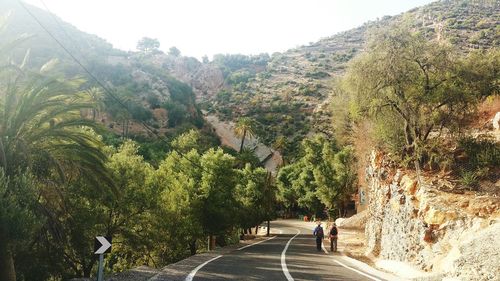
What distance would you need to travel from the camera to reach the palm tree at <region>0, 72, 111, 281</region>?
12.0 m

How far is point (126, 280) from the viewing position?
12.4 metres

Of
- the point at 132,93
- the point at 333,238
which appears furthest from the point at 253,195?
the point at 132,93

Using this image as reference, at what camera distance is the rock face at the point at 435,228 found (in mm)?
10327

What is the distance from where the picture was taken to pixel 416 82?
21094mm

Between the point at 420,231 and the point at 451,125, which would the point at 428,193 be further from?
the point at 451,125

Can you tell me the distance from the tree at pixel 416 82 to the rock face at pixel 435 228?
2.80m

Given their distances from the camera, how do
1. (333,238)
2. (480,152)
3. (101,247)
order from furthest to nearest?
(333,238)
(480,152)
(101,247)

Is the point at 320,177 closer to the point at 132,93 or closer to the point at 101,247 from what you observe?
the point at 132,93

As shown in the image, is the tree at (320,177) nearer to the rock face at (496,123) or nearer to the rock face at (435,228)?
the rock face at (496,123)

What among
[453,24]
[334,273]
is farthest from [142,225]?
[453,24]

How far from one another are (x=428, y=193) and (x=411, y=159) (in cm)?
421

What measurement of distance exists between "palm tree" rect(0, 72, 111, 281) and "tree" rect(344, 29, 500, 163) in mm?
14345

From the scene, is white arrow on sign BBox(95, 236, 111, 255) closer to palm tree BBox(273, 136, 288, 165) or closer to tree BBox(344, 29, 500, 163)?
tree BBox(344, 29, 500, 163)

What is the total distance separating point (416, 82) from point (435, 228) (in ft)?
29.2
